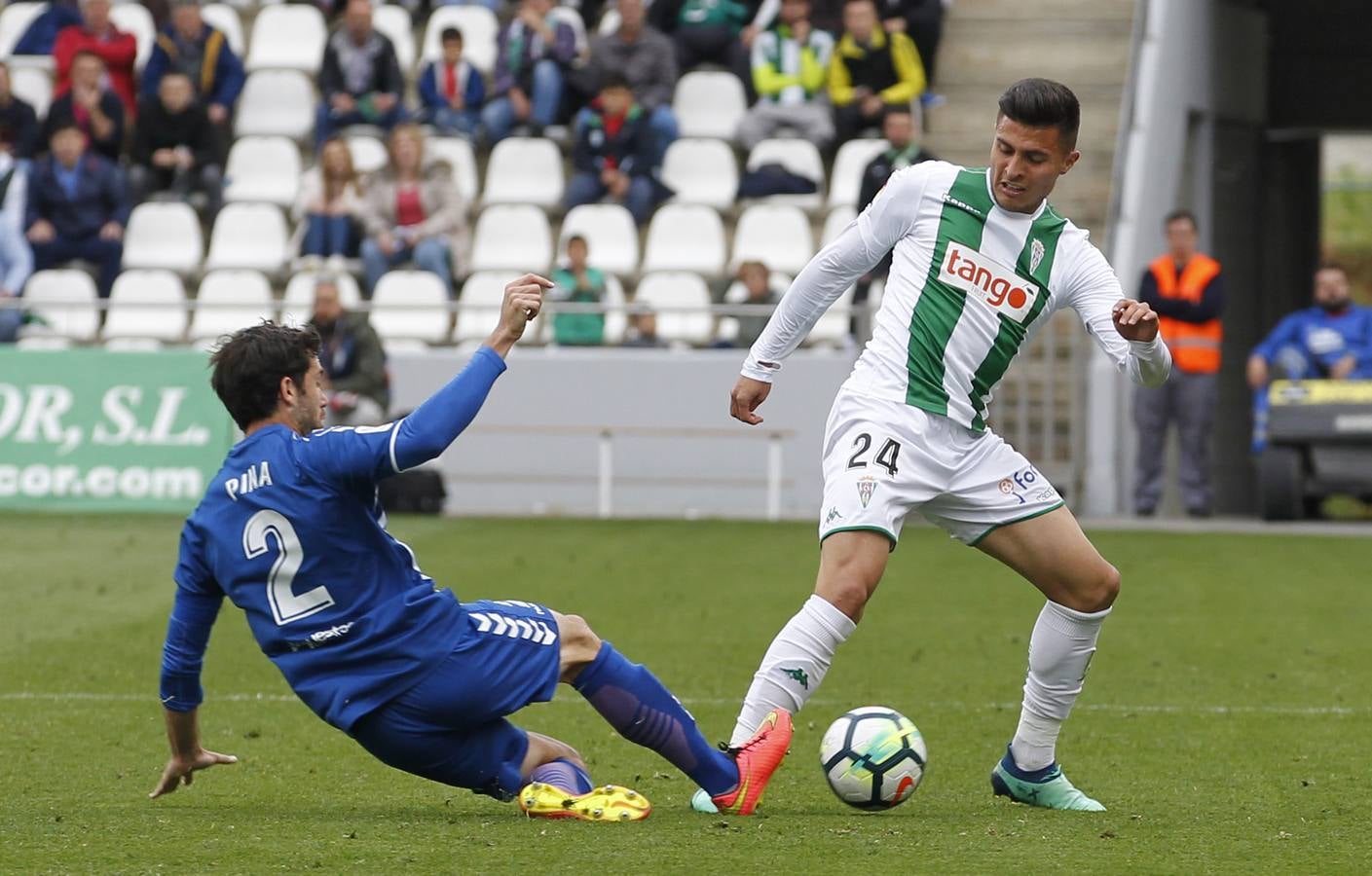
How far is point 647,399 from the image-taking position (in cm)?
1658

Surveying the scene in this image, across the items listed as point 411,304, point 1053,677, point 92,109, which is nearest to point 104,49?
point 92,109

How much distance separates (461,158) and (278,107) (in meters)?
2.17

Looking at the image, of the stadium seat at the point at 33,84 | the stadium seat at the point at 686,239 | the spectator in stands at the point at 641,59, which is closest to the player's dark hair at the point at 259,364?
the stadium seat at the point at 686,239

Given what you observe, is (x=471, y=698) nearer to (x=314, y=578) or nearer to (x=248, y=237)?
(x=314, y=578)

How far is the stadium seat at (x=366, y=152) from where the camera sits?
754 inches

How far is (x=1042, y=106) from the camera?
558 cm

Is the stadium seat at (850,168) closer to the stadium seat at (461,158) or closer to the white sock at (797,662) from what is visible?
the stadium seat at (461,158)

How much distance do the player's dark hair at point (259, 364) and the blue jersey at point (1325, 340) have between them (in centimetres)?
1311

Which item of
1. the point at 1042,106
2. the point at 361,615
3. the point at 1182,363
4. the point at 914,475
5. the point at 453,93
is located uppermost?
the point at 453,93

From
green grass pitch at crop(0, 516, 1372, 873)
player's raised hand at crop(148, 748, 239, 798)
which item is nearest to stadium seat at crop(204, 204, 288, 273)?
green grass pitch at crop(0, 516, 1372, 873)

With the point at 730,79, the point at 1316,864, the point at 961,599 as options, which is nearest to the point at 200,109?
the point at 730,79

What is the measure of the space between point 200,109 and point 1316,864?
51.7ft

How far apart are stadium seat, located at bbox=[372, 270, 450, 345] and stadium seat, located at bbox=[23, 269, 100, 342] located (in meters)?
2.29

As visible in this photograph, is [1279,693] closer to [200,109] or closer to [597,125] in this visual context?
[597,125]
